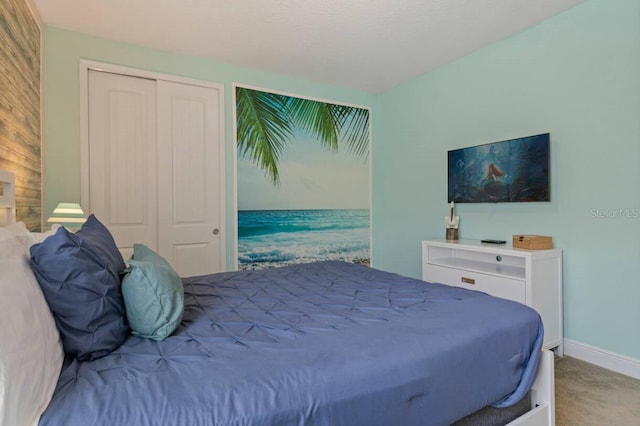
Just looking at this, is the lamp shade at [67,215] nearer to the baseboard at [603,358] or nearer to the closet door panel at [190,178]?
the closet door panel at [190,178]

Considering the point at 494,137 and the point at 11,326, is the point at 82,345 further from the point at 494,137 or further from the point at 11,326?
the point at 494,137

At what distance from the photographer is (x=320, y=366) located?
1.00 metres

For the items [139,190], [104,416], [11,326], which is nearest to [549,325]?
[104,416]

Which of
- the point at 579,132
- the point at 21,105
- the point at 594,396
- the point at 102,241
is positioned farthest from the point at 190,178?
the point at 594,396

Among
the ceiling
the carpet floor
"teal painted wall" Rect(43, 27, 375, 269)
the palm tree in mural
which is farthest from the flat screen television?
"teal painted wall" Rect(43, 27, 375, 269)

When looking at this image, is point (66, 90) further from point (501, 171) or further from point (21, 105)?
point (501, 171)

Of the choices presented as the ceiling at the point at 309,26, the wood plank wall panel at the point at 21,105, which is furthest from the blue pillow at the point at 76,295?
the ceiling at the point at 309,26

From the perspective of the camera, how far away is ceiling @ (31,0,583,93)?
2.48 metres

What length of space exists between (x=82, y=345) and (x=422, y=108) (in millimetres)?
3705

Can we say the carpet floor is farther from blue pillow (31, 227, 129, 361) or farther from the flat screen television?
blue pillow (31, 227, 129, 361)

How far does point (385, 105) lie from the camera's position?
4340mm

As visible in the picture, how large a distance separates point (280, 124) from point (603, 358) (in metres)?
3.44

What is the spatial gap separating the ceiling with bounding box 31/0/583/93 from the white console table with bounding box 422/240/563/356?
70.5 inches

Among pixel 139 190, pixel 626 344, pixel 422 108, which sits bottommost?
pixel 626 344
